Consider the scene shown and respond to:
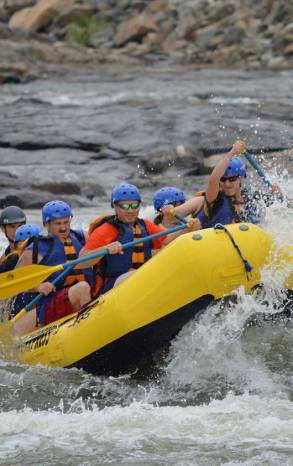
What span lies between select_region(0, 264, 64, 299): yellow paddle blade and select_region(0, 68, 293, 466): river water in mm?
577

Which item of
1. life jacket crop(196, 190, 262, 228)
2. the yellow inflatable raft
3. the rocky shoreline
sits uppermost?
the rocky shoreline

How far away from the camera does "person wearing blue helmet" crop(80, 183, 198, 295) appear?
7285 millimetres

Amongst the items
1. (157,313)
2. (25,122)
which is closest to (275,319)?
(157,313)

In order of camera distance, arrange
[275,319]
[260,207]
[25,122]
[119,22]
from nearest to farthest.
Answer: [275,319] → [260,207] → [25,122] → [119,22]

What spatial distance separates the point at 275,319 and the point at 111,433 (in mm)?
1714

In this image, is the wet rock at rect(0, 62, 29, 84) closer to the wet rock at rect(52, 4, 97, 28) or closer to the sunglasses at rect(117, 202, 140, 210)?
the wet rock at rect(52, 4, 97, 28)

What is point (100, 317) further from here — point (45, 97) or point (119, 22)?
point (119, 22)

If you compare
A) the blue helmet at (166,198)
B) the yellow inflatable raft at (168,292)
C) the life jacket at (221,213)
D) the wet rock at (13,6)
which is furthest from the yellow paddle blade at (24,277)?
the wet rock at (13,6)

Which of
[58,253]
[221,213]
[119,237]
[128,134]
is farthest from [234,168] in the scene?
[128,134]

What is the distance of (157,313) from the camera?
21.8 ft

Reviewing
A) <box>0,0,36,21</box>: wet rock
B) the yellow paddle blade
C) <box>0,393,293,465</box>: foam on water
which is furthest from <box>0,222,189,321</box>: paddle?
<box>0,0,36,21</box>: wet rock

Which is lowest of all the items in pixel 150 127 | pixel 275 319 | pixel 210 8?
pixel 275 319

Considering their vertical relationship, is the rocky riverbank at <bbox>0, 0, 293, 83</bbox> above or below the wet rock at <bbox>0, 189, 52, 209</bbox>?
above

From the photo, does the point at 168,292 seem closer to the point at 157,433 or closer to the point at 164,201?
the point at 157,433
